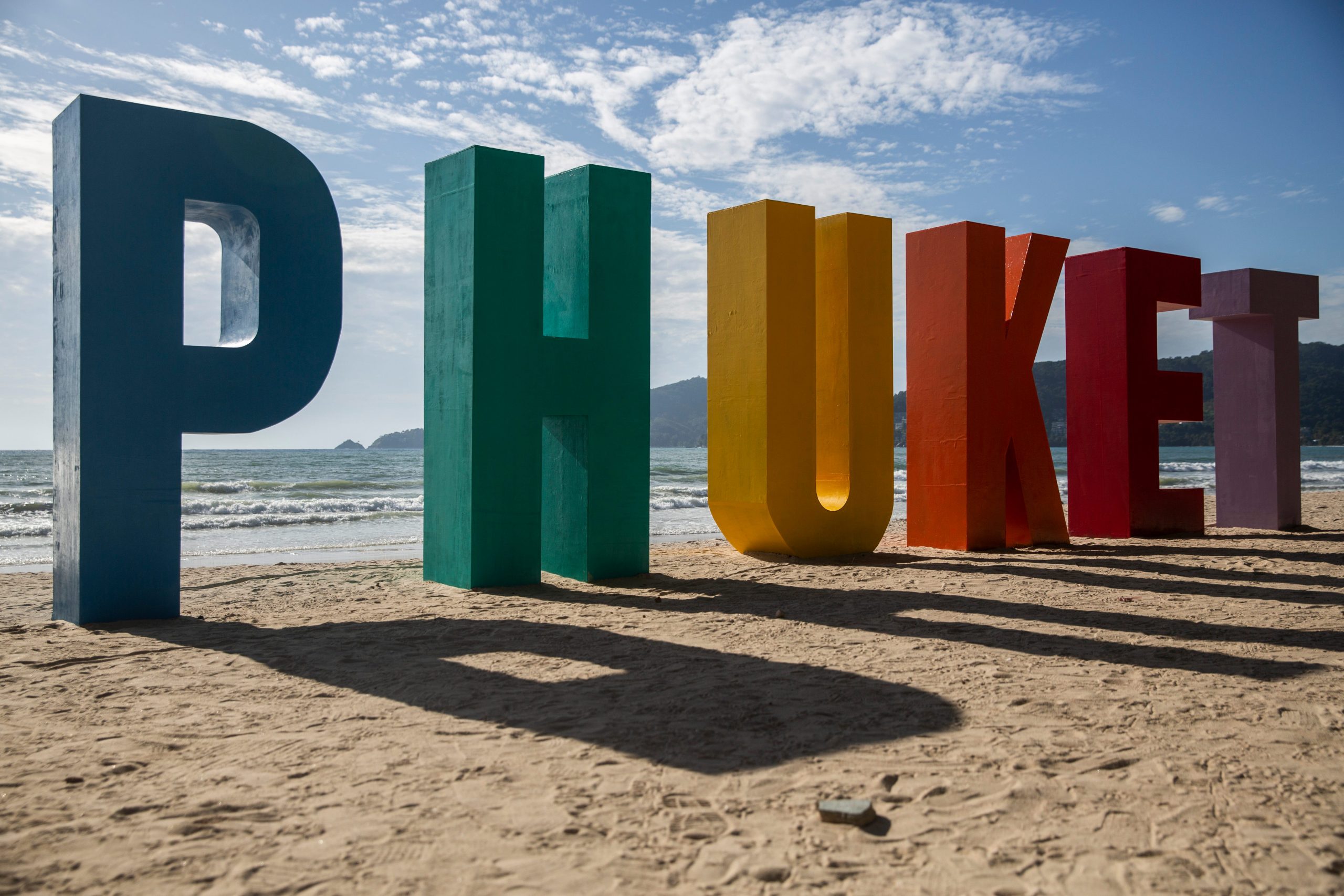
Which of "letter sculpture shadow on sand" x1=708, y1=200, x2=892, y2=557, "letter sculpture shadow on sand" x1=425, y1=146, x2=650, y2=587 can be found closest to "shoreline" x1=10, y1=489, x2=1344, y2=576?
"letter sculpture shadow on sand" x1=708, y1=200, x2=892, y2=557

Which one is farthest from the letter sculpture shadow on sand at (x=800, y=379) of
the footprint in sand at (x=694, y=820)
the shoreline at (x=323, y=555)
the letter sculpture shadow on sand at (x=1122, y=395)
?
the footprint in sand at (x=694, y=820)

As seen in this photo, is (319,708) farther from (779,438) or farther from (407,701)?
(779,438)

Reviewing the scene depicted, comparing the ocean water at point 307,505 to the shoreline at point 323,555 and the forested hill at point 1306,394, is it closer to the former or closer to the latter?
the shoreline at point 323,555

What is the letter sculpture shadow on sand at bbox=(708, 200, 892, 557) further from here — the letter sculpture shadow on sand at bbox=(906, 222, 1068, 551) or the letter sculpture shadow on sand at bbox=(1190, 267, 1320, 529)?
the letter sculpture shadow on sand at bbox=(1190, 267, 1320, 529)

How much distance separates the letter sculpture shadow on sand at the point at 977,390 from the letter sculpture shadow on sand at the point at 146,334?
6.47 m

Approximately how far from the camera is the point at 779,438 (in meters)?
9.20

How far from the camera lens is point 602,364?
26.6ft

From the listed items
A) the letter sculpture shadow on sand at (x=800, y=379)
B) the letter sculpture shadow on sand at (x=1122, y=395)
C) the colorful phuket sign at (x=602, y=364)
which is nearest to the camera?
the colorful phuket sign at (x=602, y=364)

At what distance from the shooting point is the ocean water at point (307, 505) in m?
12.0

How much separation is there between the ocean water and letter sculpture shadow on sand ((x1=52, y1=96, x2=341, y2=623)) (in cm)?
271

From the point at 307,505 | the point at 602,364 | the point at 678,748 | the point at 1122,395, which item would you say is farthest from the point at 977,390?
the point at 307,505

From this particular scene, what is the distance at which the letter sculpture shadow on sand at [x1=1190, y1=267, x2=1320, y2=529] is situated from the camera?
12.5 meters

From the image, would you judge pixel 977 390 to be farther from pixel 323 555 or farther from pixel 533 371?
pixel 323 555

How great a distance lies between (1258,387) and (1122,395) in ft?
9.41
